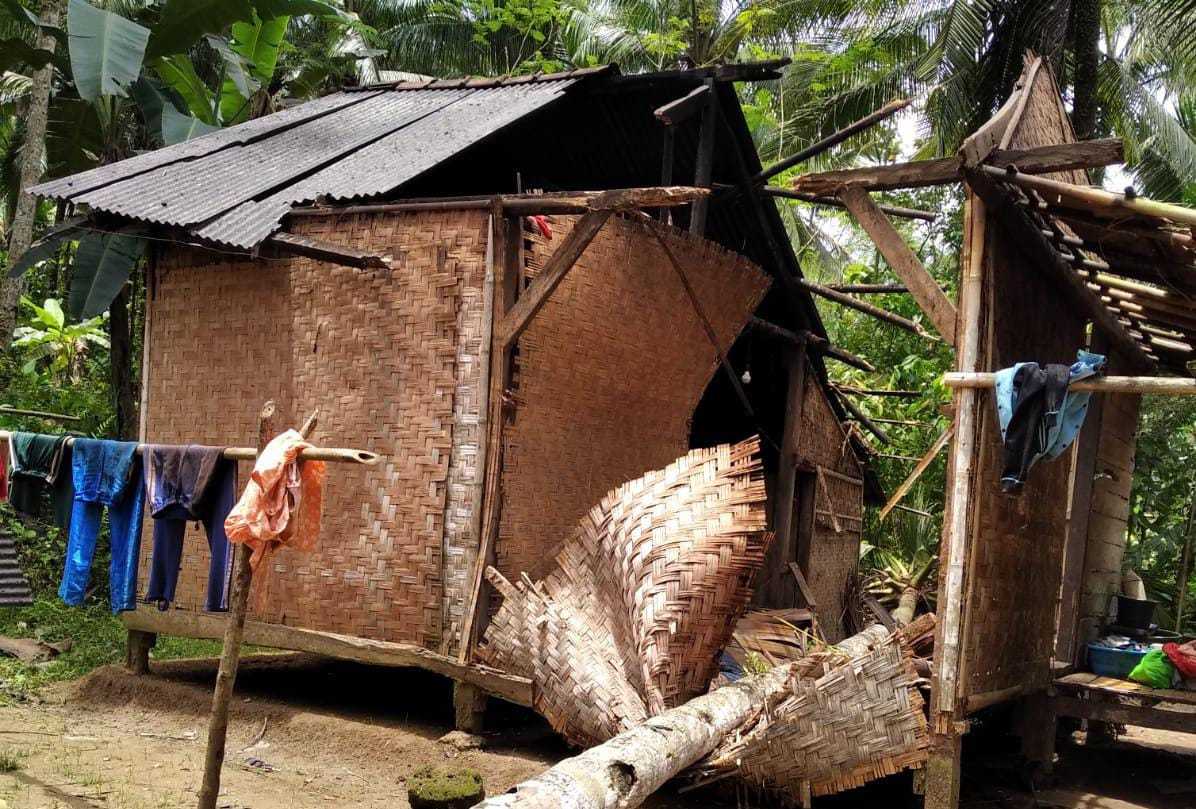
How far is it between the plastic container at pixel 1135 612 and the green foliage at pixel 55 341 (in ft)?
37.5

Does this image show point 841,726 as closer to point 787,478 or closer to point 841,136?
point 787,478

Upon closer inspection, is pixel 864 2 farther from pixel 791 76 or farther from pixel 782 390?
pixel 782 390

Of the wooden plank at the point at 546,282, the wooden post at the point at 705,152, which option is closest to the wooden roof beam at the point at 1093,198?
the wooden plank at the point at 546,282

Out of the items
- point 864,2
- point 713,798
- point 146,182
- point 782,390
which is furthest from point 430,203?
point 864,2

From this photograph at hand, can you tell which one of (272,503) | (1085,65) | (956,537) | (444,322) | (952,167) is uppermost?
(1085,65)

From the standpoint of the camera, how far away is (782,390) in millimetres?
10438

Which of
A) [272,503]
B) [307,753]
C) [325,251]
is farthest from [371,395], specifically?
[272,503]

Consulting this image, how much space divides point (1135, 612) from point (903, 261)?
4801mm

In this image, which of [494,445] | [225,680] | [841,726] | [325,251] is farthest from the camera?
[325,251]

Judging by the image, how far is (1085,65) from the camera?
43.7ft

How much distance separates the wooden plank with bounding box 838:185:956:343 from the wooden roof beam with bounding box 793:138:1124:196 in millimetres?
94

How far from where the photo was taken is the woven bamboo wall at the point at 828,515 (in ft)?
33.6

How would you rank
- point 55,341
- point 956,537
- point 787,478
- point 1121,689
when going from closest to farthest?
point 956,537
point 1121,689
point 787,478
point 55,341

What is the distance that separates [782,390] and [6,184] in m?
13.2
